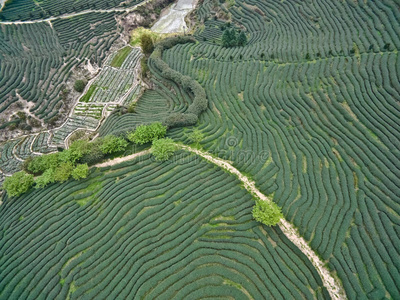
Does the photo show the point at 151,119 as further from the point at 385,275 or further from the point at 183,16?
the point at 183,16

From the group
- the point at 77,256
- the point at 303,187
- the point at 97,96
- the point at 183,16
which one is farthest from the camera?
the point at 183,16

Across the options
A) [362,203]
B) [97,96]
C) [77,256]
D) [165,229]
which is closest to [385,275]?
[362,203]

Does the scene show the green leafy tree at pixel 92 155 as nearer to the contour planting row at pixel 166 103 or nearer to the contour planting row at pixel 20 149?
the contour planting row at pixel 166 103

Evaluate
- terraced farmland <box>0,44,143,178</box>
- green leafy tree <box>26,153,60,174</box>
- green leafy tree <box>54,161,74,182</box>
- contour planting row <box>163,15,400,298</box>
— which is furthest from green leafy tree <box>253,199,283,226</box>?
green leafy tree <box>26,153,60,174</box>

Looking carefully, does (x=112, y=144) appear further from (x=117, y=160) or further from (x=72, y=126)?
(x=72, y=126)

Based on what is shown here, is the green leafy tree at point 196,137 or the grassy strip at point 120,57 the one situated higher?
the grassy strip at point 120,57

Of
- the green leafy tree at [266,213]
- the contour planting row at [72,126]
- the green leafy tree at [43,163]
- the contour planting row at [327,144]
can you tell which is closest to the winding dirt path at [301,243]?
the contour planting row at [327,144]

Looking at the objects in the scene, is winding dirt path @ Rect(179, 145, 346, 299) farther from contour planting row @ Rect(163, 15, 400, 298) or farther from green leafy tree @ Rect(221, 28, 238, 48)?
green leafy tree @ Rect(221, 28, 238, 48)
